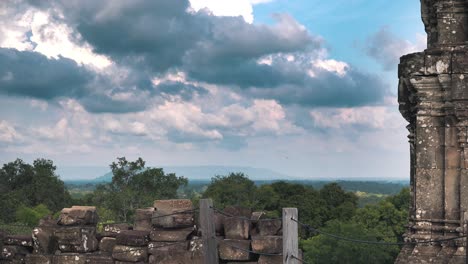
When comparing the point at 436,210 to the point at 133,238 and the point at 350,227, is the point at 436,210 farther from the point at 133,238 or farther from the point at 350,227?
the point at 350,227

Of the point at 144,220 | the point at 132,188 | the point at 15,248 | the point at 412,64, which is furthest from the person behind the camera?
the point at 132,188

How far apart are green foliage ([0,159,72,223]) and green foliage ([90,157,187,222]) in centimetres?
365

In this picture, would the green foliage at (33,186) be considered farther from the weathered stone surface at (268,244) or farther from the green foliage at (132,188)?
the weathered stone surface at (268,244)

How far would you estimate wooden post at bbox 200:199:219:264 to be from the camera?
30.8 ft

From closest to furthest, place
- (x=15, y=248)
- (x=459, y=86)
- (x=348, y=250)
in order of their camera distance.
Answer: (x=459, y=86) < (x=15, y=248) < (x=348, y=250)

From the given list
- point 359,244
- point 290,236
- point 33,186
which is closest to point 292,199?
point 359,244

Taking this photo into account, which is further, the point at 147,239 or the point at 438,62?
the point at 147,239

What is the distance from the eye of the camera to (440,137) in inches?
378

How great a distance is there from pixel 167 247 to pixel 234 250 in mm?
1191

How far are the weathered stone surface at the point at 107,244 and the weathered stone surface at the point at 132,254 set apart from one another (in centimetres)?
36

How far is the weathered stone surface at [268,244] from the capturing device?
9570 mm

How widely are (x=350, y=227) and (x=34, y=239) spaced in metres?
46.5

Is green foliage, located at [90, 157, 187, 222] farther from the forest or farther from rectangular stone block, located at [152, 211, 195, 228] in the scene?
rectangular stone block, located at [152, 211, 195, 228]

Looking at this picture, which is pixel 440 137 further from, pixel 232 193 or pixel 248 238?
pixel 232 193
